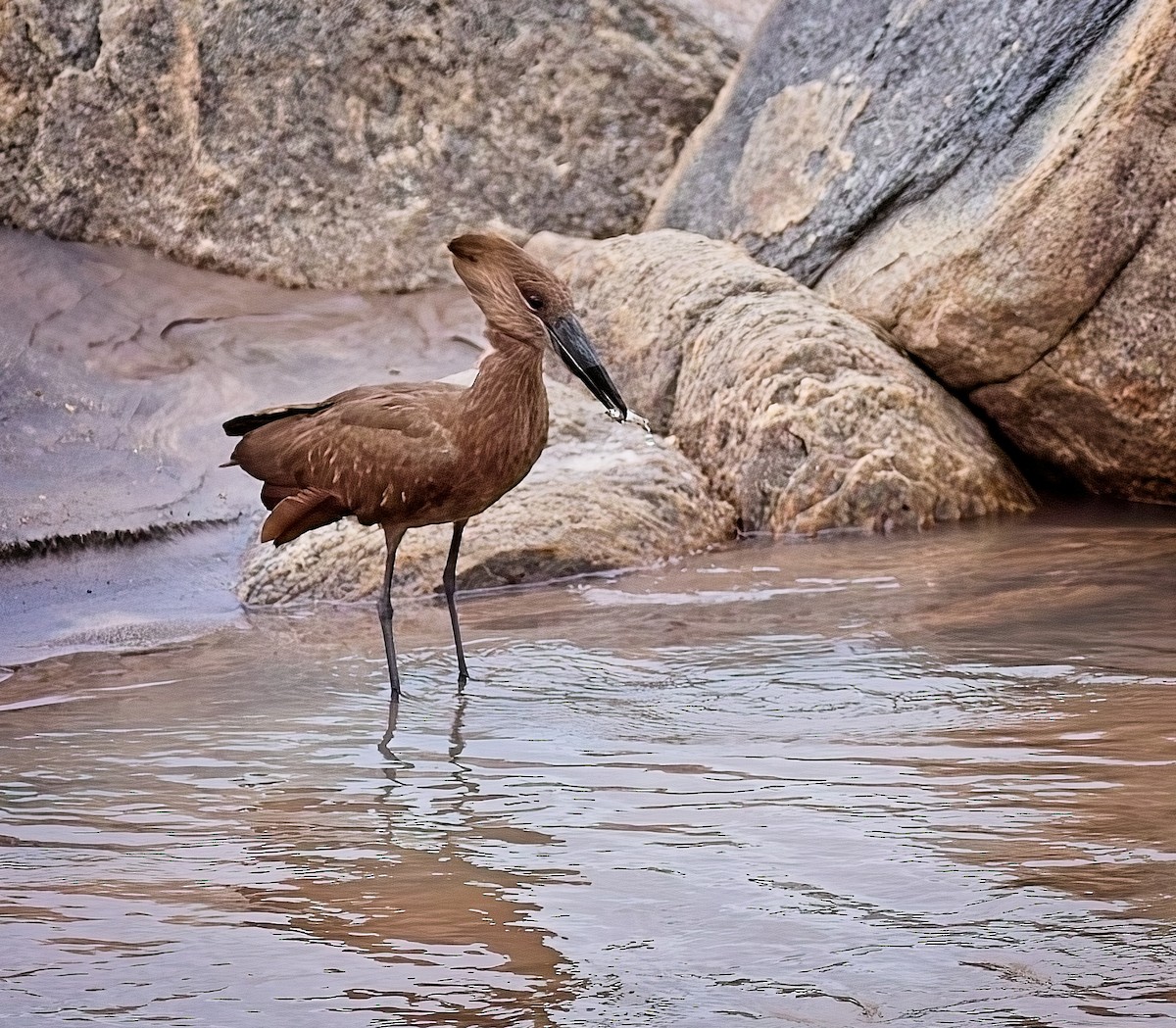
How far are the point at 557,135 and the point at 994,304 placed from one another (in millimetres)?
3890

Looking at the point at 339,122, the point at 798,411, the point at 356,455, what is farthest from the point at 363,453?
the point at 339,122

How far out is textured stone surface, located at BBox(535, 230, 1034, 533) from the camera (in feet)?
25.0

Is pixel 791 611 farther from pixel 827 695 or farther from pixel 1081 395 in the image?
pixel 1081 395

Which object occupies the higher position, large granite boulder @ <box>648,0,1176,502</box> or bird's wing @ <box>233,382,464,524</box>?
large granite boulder @ <box>648,0,1176,502</box>

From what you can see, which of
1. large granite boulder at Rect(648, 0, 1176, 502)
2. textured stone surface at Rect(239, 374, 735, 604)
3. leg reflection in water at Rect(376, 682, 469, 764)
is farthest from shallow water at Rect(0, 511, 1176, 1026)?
large granite boulder at Rect(648, 0, 1176, 502)

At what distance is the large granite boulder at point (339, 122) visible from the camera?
1008 centimetres

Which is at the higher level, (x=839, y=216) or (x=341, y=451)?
(x=839, y=216)

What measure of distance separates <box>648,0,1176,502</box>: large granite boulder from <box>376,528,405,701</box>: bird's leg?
355 cm

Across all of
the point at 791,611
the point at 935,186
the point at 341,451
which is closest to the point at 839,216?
the point at 935,186

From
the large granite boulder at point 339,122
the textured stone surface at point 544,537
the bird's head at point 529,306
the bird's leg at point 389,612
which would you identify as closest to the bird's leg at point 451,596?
the bird's leg at point 389,612

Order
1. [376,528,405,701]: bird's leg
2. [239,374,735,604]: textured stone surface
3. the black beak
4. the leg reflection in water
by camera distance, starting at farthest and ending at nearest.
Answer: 1. [239,374,735,604]: textured stone surface
2. [376,528,405,701]: bird's leg
3. the black beak
4. the leg reflection in water

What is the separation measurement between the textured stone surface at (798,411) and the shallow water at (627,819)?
1459 millimetres

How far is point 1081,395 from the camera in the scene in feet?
25.0

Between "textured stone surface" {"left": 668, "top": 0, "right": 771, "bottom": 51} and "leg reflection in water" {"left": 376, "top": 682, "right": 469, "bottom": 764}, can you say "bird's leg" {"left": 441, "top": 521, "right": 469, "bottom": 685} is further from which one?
"textured stone surface" {"left": 668, "top": 0, "right": 771, "bottom": 51}
